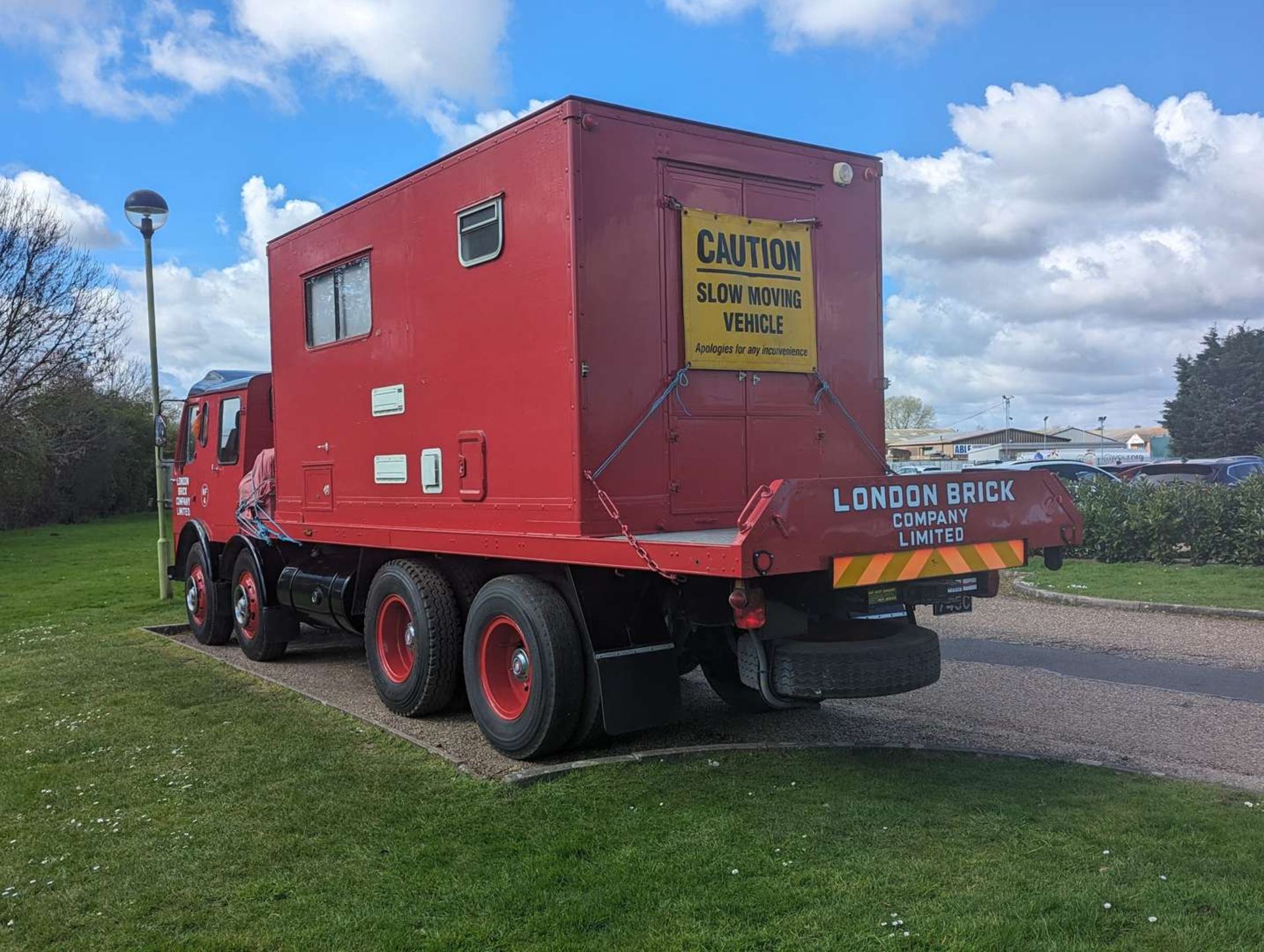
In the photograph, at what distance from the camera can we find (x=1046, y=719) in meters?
6.65

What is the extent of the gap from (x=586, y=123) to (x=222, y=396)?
639cm

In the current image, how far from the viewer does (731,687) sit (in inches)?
263

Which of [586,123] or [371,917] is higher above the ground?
[586,123]

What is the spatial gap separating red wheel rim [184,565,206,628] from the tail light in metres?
7.54

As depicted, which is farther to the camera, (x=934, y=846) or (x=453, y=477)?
(x=453, y=477)

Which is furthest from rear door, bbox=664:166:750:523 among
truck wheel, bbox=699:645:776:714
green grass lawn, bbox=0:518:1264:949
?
green grass lawn, bbox=0:518:1264:949

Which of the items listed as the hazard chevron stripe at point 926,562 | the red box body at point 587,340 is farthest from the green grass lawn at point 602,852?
the red box body at point 587,340

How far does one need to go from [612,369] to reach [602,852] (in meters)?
2.49

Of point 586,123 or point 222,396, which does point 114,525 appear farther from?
point 586,123

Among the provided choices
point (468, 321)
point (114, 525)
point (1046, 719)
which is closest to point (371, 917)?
point (468, 321)

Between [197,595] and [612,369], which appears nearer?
[612,369]

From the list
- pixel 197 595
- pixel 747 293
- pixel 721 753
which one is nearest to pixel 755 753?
pixel 721 753

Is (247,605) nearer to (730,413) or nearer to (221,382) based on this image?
(221,382)

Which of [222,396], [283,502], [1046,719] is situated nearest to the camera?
[1046,719]
